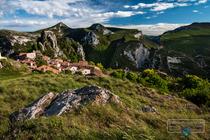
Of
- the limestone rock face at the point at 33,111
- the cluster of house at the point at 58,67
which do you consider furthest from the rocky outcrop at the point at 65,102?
the cluster of house at the point at 58,67

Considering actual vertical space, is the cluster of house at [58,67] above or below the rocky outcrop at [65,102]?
below

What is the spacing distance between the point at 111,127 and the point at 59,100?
4560 mm

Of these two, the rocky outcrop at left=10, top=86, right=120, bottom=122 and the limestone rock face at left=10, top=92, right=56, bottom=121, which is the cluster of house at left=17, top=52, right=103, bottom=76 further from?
the rocky outcrop at left=10, top=86, right=120, bottom=122

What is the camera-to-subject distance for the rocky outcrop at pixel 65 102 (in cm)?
2038

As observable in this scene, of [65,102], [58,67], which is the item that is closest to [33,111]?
[65,102]

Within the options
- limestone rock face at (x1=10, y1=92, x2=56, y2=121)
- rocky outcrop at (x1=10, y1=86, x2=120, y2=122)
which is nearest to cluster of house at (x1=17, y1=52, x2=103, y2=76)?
limestone rock face at (x1=10, y1=92, x2=56, y2=121)

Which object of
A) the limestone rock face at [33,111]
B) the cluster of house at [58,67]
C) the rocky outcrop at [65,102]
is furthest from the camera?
the cluster of house at [58,67]

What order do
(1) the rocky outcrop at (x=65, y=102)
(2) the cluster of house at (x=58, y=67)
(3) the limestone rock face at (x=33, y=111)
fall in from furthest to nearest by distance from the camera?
(2) the cluster of house at (x=58, y=67) < (3) the limestone rock face at (x=33, y=111) < (1) the rocky outcrop at (x=65, y=102)

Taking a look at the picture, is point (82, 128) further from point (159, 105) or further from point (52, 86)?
point (52, 86)

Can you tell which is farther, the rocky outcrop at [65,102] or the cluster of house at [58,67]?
the cluster of house at [58,67]

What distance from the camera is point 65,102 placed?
20844 mm

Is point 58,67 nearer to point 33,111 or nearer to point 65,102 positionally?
point 33,111

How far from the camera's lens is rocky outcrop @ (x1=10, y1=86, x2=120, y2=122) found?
20.4m

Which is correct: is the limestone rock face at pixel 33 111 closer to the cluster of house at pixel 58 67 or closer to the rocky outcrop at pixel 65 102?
the rocky outcrop at pixel 65 102
